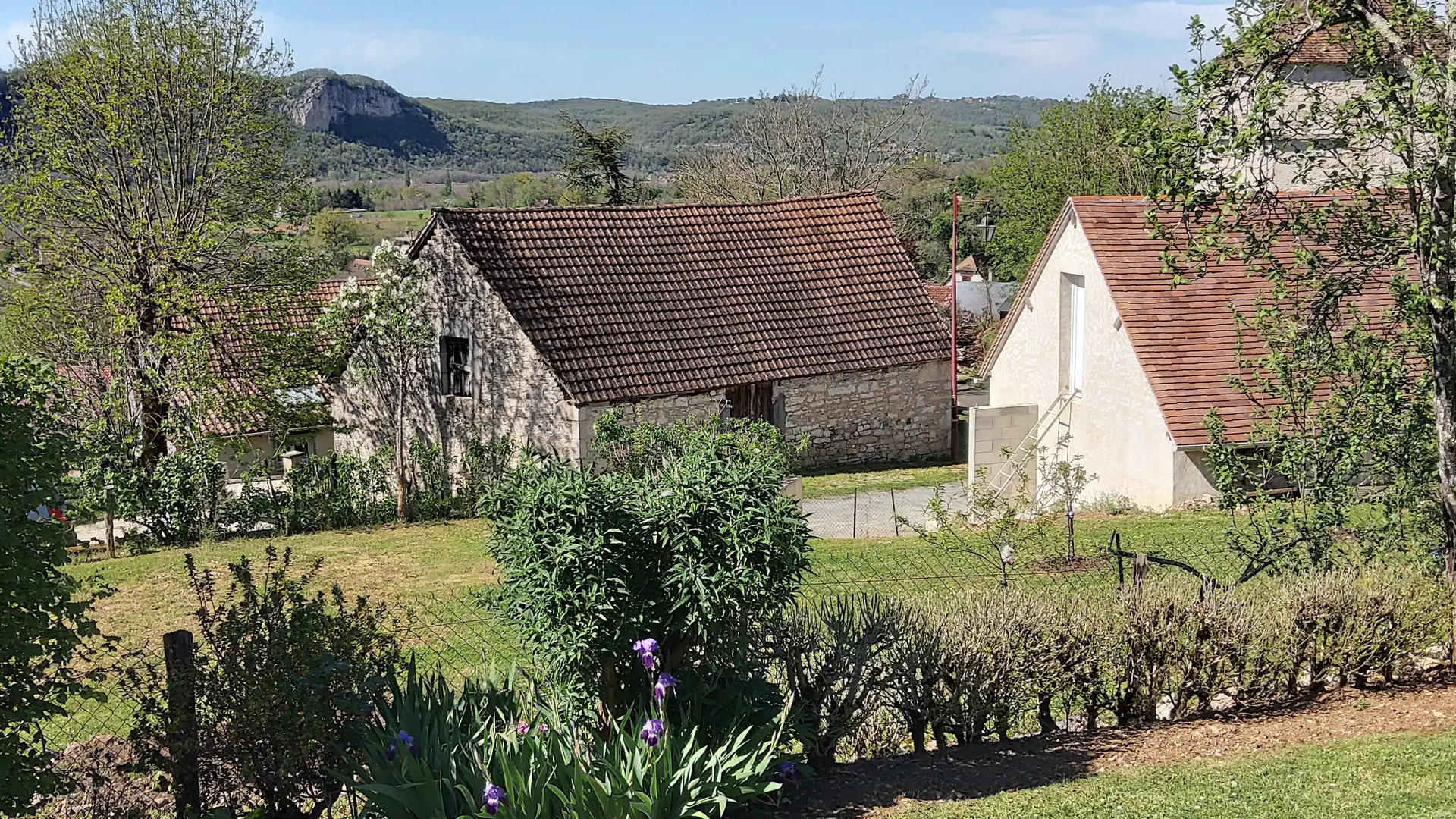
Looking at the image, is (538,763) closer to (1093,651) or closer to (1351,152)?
(1093,651)

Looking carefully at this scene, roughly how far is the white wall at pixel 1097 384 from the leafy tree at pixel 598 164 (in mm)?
25484

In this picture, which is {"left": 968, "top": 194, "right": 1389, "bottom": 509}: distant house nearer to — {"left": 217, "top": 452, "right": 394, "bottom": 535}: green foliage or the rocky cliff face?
{"left": 217, "top": 452, "right": 394, "bottom": 535}: green foliage

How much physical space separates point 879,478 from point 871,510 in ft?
12.9

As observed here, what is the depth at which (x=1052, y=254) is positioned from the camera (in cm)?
2303

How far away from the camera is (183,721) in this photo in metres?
6.78

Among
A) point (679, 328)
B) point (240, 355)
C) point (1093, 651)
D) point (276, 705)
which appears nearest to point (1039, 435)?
point (679, 328)

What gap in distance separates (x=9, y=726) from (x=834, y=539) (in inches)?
531

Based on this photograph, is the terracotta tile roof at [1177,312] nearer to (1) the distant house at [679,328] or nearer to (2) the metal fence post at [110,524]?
(1) the distant house at [679,328]

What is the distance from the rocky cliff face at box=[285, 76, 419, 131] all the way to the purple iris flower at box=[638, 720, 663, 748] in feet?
454

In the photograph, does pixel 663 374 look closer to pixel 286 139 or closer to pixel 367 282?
pixel 367 282

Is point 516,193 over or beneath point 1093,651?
over

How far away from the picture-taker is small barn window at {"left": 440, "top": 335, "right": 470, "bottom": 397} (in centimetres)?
2441

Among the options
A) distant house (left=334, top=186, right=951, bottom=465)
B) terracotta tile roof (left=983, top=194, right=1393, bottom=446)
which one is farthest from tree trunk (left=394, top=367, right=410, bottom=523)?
terracotta tile roof (left=983, top=194, right=1393, bottom=446)

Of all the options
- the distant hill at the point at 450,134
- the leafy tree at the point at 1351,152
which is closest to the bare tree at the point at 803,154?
the leafy tree at the point at 1351,152
